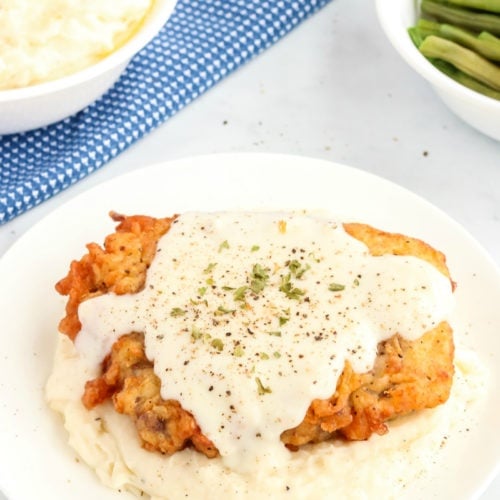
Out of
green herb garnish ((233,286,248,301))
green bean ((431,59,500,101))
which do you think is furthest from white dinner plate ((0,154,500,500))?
green bean ((431,59,500,101))

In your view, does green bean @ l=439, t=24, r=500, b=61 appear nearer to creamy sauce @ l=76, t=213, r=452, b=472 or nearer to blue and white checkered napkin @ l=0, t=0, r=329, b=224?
blue and white checkered napkin @ l=0, t=0, r=329, b=224

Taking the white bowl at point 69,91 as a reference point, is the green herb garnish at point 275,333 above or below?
above

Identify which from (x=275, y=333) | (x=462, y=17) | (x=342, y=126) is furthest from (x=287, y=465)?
(x=462, y=17)

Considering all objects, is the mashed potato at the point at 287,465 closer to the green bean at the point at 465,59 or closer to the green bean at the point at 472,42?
the green bean at the point at 465,59

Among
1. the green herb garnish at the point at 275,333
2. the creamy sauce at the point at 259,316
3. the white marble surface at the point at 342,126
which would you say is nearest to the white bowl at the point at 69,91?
the white marble surface at the point at 342,126

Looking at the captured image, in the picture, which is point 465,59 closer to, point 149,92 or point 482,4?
point 482,4

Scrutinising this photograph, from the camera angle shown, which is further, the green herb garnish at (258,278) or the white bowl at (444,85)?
the white bowl at (444,85)
